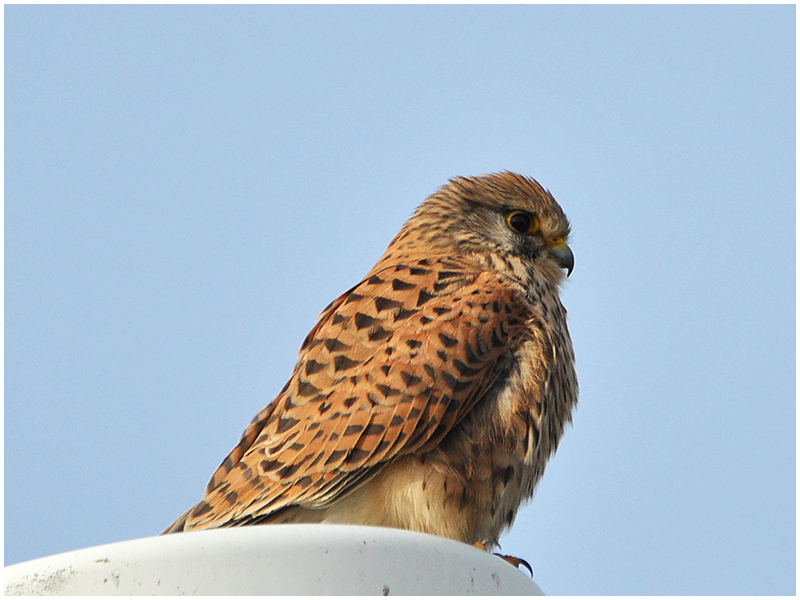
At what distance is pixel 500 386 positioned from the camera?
12.4 feet

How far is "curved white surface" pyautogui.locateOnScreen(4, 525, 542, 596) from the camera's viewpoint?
201cm

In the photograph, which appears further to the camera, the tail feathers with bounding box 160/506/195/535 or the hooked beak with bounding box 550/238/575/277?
the hooked beak with bounding box 550/238/575/277

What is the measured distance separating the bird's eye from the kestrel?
0.45 m

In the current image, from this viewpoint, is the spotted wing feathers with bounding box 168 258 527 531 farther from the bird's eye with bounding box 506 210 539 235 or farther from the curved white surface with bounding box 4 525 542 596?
the curved white surface with bounding box 4 525 542 596

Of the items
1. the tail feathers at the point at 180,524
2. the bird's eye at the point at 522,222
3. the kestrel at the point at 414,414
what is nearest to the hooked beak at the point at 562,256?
the bird's eye at the point at 522,222

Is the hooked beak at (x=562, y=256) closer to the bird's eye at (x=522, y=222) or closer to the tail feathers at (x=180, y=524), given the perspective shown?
the bird's eye at (x=522, y=222)

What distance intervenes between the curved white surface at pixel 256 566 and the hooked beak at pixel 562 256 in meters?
2.63

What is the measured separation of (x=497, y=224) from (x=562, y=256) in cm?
30

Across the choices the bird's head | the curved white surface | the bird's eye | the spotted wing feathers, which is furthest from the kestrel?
the curved white surface

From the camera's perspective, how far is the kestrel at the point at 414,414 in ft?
11.6

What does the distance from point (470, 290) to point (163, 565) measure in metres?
2.22

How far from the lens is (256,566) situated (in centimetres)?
206

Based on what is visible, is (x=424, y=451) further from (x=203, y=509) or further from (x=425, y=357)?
(x=203, y=509)

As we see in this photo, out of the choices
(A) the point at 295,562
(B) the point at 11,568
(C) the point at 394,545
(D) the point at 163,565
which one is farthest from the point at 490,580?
(B) the point at 11,568
